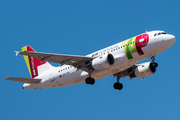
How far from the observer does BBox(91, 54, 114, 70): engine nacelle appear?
36500 mm

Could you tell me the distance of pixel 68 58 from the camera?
1468 inches

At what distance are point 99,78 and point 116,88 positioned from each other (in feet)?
14.5

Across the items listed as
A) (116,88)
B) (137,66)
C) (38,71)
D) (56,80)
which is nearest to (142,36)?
(137,66)

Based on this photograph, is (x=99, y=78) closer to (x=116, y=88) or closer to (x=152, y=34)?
(x=116, y=88)

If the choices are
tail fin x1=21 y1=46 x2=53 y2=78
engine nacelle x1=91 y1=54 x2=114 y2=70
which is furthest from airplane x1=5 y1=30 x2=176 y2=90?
tail fin x1=21 y1=46 x2=53 y2=78

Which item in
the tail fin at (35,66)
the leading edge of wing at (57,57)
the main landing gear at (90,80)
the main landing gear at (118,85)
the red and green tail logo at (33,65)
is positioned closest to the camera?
the leading edge of wing at (57,57)

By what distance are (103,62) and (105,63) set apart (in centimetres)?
26

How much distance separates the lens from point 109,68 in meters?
37.6

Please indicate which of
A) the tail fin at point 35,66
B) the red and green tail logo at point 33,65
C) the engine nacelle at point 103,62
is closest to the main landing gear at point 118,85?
the engine nacelle at point 103,62

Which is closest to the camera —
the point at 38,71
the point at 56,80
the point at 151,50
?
the point at 151,50

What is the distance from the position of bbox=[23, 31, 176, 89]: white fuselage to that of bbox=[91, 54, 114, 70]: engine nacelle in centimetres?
55

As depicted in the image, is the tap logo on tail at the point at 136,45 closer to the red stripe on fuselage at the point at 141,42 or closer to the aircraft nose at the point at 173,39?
the red stripe on fuselage at the point at 141,42

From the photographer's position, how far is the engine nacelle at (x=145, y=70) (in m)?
41.2

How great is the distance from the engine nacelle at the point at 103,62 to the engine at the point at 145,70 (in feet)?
20.6
